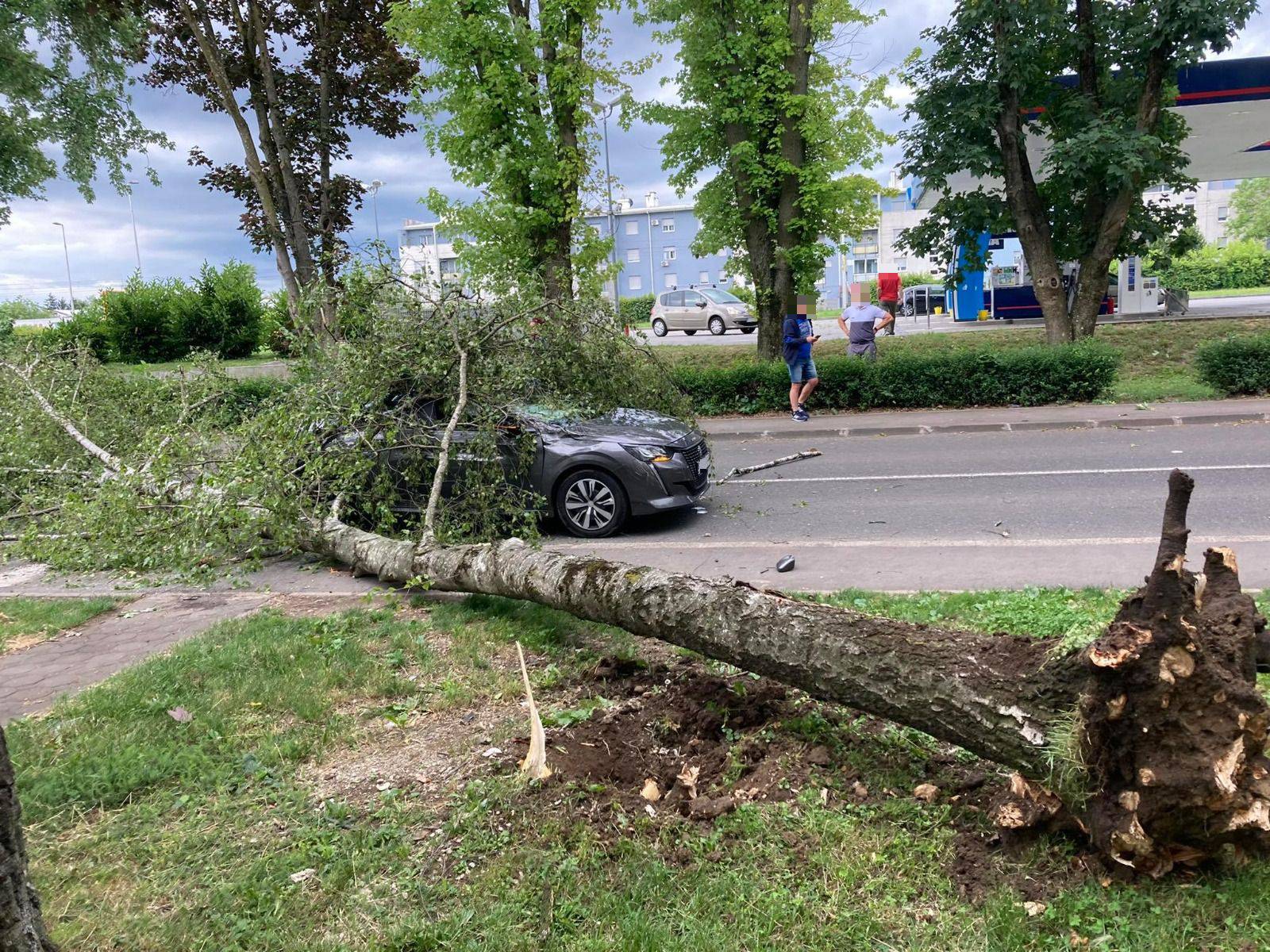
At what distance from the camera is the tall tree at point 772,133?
15.2 m

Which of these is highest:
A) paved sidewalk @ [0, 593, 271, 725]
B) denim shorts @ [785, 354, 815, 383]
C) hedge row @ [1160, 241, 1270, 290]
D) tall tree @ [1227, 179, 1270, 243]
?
tall tree @ [1227, 179, 1270, 243]

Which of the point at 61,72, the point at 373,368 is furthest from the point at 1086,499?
the point at 61,72

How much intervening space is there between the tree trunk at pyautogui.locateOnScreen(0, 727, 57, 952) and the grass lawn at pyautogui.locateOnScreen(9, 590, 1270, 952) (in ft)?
1.61

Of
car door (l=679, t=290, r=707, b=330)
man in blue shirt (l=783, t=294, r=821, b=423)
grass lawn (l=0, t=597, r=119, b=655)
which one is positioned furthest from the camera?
car door (l=679, t=290, r=707, b=330)

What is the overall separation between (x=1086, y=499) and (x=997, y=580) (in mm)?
2903

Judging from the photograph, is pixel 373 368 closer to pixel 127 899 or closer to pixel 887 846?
pixel 127 899

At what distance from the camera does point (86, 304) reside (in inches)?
1238

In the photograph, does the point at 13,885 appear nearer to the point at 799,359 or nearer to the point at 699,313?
the point at 799,359

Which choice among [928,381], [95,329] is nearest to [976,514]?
[928,381]

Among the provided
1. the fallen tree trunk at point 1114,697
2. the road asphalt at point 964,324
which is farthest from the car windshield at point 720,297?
the fallen tree trunk at point 1114,697

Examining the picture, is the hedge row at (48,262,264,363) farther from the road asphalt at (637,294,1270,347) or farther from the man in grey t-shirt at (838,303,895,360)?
the man in grey t-shirt at (838,303,895,360)

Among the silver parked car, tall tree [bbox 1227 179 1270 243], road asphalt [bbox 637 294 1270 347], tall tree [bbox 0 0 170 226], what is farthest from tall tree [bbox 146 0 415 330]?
tall tree [bbox 1227 179 1270 243]

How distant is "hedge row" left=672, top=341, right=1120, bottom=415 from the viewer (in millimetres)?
13820

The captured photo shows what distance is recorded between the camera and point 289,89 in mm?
16891
